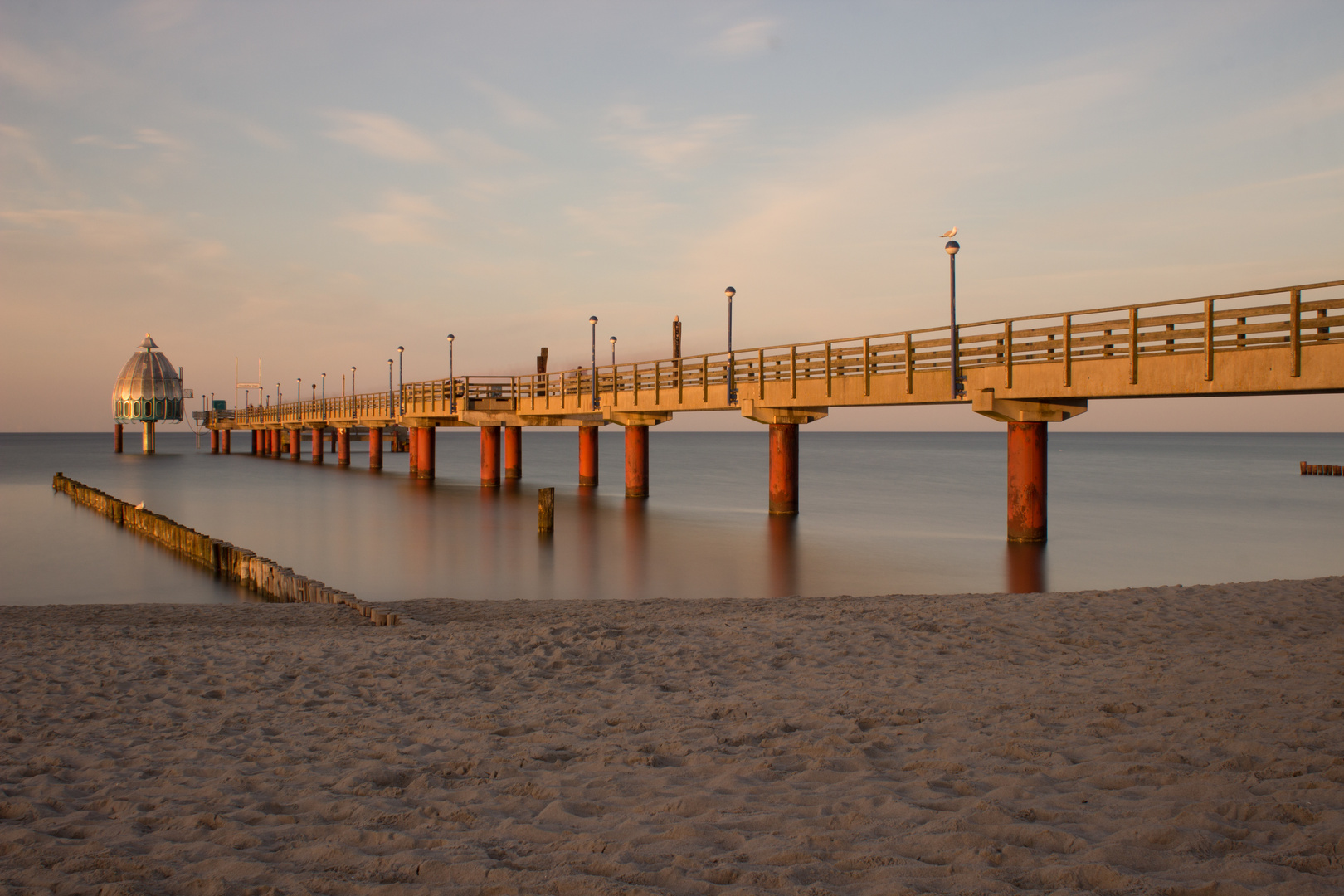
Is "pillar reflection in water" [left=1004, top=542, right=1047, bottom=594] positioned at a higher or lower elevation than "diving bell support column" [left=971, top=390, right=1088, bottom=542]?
lower

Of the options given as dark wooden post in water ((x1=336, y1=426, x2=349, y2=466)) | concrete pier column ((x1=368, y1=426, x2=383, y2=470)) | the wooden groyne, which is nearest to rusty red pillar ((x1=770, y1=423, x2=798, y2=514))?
the wooden groyne

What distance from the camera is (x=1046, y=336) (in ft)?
63.4

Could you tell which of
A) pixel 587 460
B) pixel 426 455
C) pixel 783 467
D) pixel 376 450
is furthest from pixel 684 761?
pixel 376 450

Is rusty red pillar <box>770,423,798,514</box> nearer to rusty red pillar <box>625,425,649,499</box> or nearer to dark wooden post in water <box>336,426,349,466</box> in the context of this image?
rusty red pillar <box>625,425,649,499</box>

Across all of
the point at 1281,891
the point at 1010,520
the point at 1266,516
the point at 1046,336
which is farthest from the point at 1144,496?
the point at 1281,891

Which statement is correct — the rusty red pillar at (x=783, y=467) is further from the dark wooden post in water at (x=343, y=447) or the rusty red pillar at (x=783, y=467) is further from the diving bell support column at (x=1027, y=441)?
the dark wooden post in water at (x=343, y=447)

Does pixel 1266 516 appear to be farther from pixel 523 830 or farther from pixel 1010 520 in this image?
pixel 523 830

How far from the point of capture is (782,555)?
853 inches

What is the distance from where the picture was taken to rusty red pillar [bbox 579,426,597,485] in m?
43.2

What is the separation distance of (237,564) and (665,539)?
10.9m

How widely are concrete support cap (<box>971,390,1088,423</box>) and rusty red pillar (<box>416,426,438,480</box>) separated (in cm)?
3665

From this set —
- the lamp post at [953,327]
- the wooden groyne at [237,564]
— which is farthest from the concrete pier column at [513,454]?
the lamp post at [953,327]

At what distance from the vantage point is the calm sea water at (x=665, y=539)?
58.7ft

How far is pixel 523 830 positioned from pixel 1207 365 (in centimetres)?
1595
